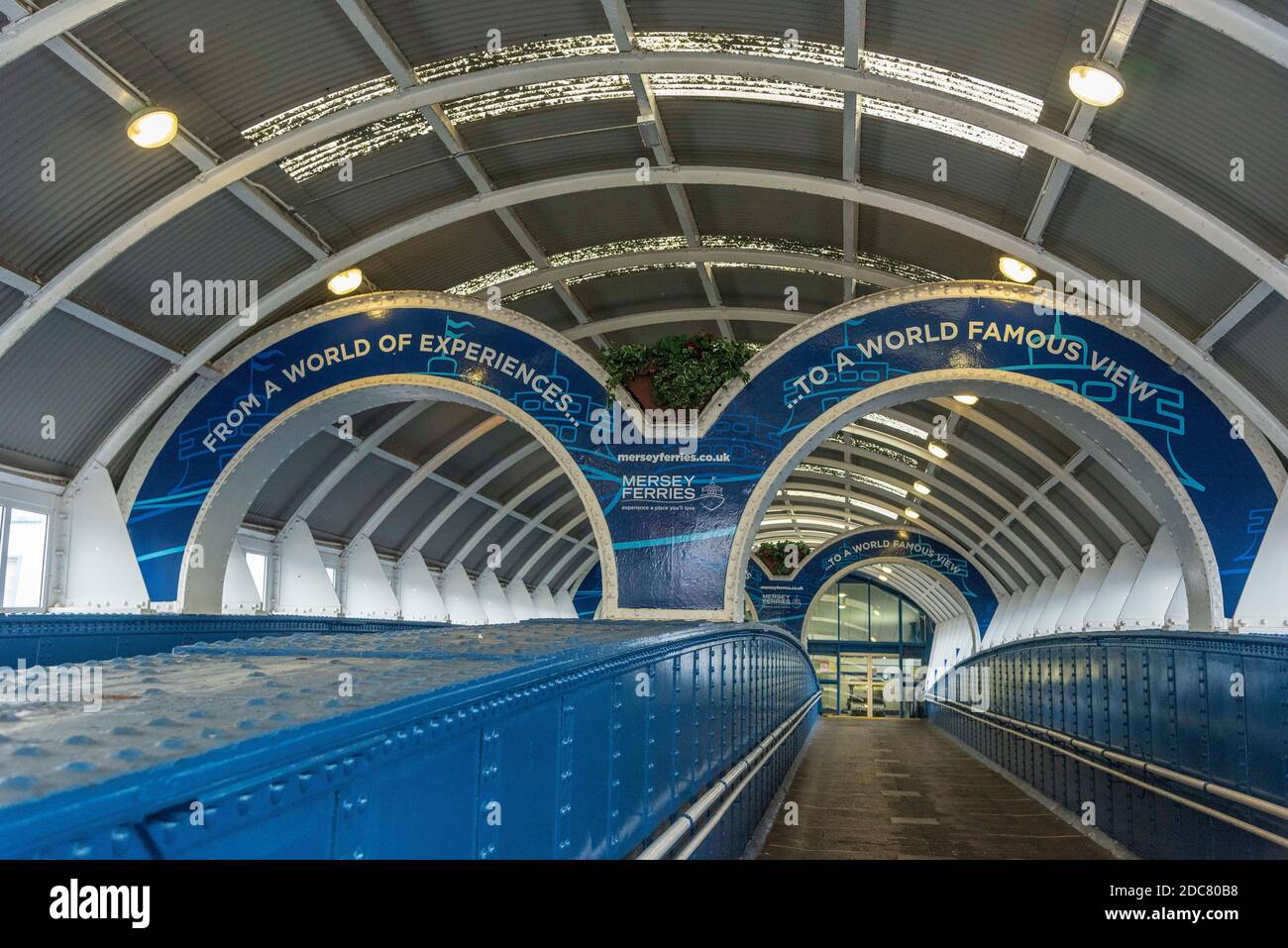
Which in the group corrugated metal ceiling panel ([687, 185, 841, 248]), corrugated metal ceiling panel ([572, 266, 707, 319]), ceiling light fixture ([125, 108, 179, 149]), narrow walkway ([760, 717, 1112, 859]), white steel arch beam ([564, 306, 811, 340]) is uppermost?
corrugated metal ceiling panel ([687, 185, 841, 248])

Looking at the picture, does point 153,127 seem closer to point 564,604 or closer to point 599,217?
point 599,217

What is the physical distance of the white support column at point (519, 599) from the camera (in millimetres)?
33344

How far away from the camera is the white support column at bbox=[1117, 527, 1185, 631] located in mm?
18422

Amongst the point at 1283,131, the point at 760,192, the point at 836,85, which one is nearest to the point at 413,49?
the point at 836,85

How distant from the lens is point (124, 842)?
163 cm

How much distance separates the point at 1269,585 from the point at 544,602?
27939 mm

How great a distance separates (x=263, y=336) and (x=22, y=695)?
12.3 metres

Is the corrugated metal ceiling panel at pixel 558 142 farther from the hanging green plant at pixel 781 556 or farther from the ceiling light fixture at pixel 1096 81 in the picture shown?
the hanging green plant at pixel 781 556

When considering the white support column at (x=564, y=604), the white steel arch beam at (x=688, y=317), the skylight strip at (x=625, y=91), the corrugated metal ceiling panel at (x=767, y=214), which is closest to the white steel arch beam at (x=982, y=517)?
the white steel arch beam at (x=688, y=317)

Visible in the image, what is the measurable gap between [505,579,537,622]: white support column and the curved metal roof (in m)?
15.3

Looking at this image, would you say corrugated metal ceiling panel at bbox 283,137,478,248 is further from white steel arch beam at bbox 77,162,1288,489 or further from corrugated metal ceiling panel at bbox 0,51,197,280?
Result: corrugated metal ceiling panel at bbox 0,51,197,280

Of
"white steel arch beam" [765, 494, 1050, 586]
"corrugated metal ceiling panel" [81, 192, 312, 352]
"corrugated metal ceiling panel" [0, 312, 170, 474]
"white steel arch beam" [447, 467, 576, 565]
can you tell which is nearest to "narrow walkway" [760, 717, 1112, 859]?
"corrugated metal ceiling panel" [81, 192, 312, 352]

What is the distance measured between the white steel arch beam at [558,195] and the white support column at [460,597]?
1398cm

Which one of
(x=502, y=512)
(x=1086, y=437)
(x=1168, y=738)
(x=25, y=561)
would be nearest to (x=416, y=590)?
(x=502, y=512)
